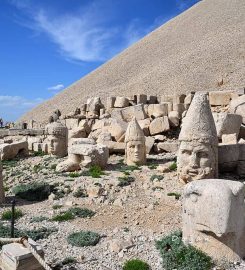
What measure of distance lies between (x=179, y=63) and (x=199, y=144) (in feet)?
105

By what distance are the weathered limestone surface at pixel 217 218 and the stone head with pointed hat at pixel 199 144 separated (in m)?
3.29

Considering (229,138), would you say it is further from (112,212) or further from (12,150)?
(12,150)

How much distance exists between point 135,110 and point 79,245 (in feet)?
42.1

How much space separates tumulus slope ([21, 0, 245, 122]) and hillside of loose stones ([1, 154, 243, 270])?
19178 millimetres

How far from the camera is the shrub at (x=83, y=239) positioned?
722 cm

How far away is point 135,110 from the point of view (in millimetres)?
19484

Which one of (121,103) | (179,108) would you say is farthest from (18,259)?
(121,103)

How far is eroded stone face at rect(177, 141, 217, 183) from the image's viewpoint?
9766 millimetres

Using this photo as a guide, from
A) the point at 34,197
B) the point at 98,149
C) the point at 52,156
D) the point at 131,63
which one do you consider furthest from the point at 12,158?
the point at 131,63

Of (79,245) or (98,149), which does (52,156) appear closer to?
(98,149)

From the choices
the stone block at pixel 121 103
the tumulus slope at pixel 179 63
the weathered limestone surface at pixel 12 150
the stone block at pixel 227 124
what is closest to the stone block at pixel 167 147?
the stone block at pixel 227 124

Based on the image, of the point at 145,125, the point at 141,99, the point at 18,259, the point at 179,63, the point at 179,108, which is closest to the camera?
the point at 18,259

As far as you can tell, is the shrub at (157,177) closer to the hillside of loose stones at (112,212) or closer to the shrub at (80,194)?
the hillside of loose stones at (112,212)

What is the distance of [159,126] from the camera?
17.0 m
